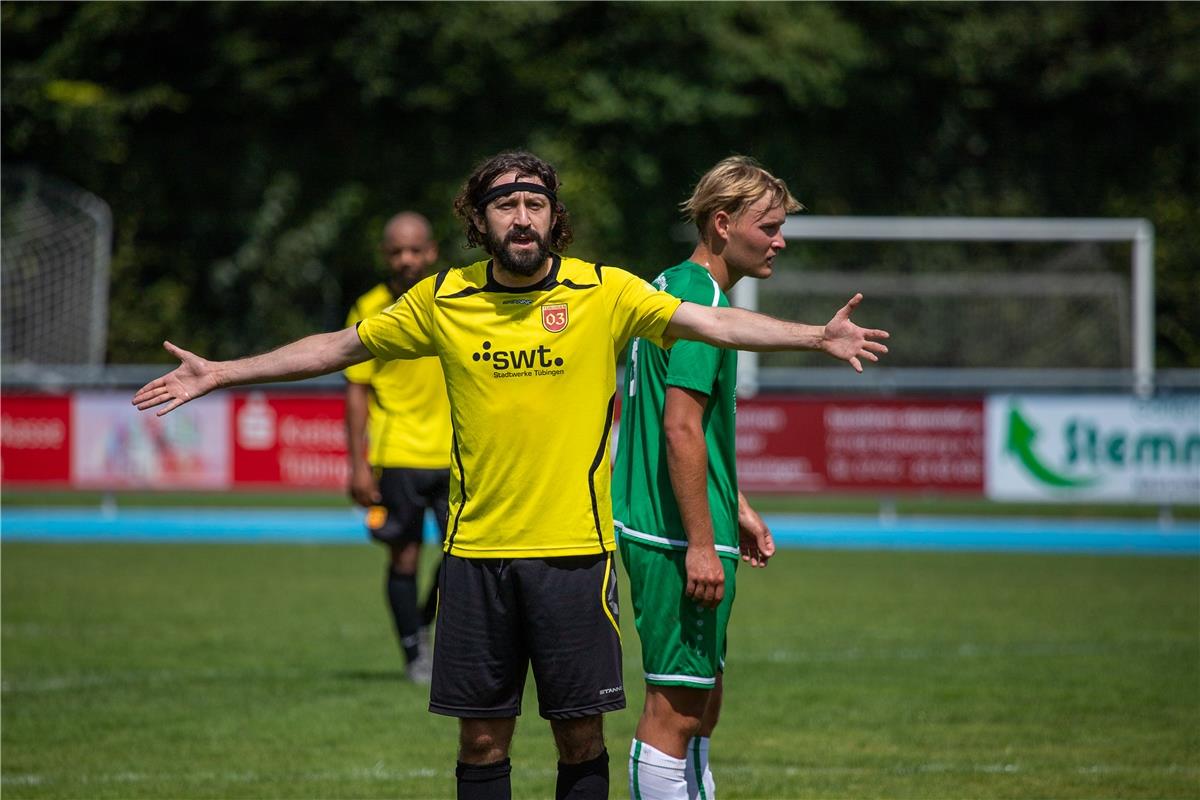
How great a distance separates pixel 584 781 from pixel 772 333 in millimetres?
1404

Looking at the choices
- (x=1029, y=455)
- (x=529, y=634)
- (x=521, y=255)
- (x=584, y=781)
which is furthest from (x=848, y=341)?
(x=1029, y=455)

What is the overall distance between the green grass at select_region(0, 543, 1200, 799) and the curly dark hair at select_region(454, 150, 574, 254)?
251cm

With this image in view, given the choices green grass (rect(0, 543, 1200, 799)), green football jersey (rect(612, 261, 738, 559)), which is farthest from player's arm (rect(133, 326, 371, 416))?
green grass (rect(0, 543, 1200, 799))

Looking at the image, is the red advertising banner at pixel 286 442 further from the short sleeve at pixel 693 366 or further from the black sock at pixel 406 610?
the short sleeve at pixel 693 366

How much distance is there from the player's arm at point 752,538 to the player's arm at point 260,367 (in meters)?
1.46

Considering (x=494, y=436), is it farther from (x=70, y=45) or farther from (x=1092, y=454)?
(x=70, y=45)

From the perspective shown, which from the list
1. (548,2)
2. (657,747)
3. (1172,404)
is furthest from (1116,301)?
(657,747)

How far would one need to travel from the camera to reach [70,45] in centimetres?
3036

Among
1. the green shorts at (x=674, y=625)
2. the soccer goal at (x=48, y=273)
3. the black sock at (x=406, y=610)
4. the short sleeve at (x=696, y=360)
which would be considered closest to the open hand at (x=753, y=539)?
the green shorts at (x=674, y=625)

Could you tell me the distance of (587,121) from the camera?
3231cm

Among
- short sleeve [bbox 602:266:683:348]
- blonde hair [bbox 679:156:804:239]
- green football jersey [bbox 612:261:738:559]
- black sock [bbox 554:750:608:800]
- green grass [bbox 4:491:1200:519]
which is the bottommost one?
black sock [bbox 554:750:608:800]

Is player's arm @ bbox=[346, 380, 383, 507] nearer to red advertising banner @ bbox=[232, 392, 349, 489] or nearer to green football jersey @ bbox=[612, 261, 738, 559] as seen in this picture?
green football jersey @ bbox=[612, 261, 738, 559]

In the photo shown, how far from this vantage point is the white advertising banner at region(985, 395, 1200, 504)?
1744 centimetres

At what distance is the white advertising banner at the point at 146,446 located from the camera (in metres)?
18.8
